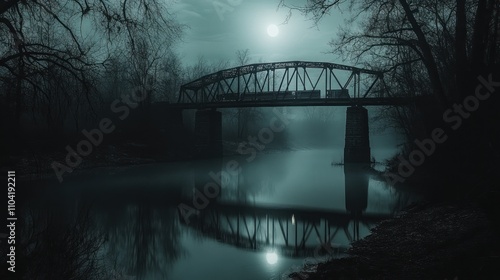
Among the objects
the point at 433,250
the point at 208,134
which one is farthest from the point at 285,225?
the point at 208,134

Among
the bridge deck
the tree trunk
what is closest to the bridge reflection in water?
the tree trunk

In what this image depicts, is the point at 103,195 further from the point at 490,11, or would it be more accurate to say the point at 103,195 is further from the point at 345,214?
the point at 490,11

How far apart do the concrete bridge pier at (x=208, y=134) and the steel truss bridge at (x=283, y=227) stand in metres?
32.9

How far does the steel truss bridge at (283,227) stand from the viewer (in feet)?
38.7

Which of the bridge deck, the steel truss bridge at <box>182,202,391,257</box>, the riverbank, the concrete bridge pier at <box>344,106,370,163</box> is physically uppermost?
the bridge deck

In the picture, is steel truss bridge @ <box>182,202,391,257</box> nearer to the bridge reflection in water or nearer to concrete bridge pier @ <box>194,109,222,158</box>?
the bridge reflection in water

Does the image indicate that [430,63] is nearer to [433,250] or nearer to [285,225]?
[285,225]

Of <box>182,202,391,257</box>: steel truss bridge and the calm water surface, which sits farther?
<box>182,202,391,257</box>: steel truss bridge

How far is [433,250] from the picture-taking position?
777 cm

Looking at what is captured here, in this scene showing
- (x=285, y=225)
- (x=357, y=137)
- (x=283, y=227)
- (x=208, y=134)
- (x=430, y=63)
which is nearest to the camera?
(x=430, y=63)

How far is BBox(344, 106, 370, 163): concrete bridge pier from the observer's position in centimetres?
4191

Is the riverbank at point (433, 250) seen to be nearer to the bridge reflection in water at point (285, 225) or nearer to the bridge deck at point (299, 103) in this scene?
the bridge reflection in water at point (285, 225)

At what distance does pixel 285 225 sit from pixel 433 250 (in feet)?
25.9

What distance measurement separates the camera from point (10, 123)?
1222 centimetres
